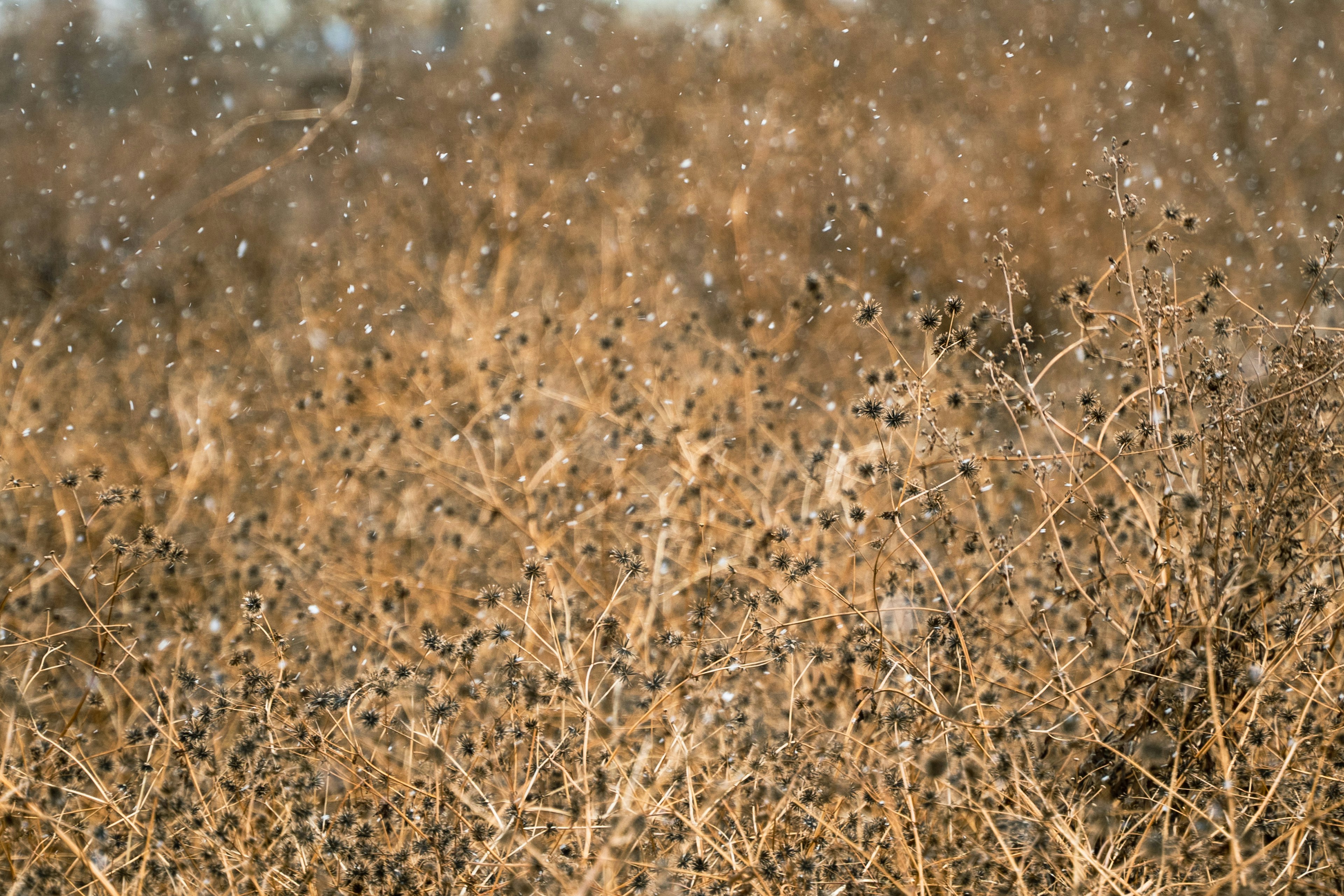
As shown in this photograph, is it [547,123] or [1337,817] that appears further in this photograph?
[547,123]

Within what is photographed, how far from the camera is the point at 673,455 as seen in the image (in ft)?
9.64

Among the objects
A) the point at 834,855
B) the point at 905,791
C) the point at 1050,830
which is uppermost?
the point at 1050,830

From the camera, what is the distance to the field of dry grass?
145cm

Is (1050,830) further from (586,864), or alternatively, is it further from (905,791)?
(586,864)

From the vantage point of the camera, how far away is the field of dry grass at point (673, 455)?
145cm

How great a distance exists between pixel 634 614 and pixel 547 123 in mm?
5525

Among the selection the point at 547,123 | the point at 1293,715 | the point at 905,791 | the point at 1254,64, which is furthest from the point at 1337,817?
the point at 1254,64

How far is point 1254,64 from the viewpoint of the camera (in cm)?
699

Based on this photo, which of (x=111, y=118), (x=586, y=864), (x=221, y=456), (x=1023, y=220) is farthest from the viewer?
(x=111, y=118)

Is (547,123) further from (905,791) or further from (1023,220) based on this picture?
(905,791)

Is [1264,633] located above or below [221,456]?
above

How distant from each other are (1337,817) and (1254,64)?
287 inches

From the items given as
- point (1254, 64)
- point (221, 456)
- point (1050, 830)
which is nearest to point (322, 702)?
point (1050, 830)

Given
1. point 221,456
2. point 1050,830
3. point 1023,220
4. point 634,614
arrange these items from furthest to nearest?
point 1023,220 → point 221,456 → point 634,614 → point 1050,830
